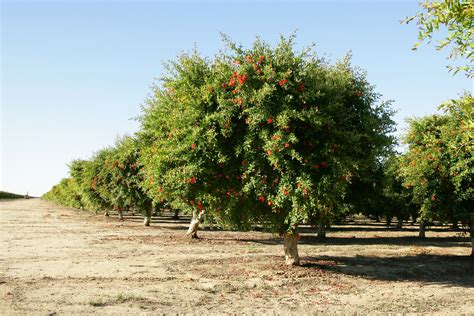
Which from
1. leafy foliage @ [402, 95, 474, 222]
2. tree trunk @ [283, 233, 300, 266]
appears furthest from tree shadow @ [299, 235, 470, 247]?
tree trunk @ [283, 233, 300, 266]

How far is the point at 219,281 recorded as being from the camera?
1655 centimetres

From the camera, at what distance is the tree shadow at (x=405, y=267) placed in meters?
19.2

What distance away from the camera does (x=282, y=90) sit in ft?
57.1

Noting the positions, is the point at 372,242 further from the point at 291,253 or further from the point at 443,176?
the point at 291,253

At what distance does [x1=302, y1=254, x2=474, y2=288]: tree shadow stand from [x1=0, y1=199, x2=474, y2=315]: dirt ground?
0.06 meters

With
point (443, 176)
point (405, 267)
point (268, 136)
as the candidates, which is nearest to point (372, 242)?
point (443, 176)

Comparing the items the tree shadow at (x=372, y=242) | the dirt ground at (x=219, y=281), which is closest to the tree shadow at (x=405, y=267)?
the dirt ground at (x=219, y=281)

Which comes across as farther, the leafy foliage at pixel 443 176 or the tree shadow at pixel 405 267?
the leafy foliage at pixel 443 176

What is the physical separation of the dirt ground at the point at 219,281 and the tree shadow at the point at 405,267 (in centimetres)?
6

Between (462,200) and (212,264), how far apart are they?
49.4 ft

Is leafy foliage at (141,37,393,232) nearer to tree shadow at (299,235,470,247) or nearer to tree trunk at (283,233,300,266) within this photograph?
tree trunk at (283,233,300,266)

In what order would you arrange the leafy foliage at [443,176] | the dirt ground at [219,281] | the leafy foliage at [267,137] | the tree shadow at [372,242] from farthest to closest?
the tree shadow at [372,242], the leafy foliage at [443,176], the leafy foliage at [267,137], the dirt ground at [219,281]

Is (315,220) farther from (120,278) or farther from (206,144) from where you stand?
(120,278)

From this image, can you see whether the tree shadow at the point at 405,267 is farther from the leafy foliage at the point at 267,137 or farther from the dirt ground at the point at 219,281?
the leafy foliage at the point at 267,137
